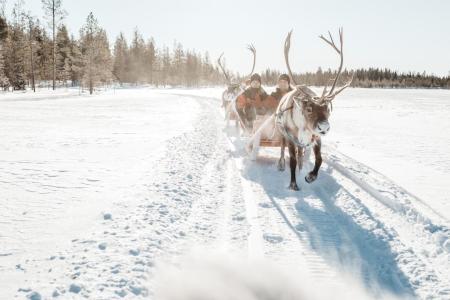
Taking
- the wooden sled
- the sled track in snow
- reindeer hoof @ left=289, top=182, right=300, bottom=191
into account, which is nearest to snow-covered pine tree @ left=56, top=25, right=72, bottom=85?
the wooden sled

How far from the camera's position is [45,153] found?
29.0ft

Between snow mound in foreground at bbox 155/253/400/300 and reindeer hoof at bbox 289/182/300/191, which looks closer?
snow mound in foreground at bbox 155/253/400/300

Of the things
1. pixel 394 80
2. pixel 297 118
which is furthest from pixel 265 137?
pixel 394 80

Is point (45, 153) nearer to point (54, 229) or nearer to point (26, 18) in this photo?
point (54, 229)

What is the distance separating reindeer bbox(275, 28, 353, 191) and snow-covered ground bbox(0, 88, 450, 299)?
59cm

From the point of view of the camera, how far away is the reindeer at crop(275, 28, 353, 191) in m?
5.66

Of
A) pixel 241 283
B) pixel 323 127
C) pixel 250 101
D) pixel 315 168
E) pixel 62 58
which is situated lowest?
pixel 241 283

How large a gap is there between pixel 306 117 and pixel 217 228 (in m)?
2.40

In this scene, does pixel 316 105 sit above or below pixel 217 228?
above

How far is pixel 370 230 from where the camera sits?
4625mm

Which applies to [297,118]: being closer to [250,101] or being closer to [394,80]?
[250,101]

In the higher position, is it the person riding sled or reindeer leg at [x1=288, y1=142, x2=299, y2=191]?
the person riding sled

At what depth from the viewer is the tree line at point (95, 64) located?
152ft

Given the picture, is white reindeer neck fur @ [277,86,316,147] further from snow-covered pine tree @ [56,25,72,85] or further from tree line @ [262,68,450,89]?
tree line @ [262,68,450,89]
